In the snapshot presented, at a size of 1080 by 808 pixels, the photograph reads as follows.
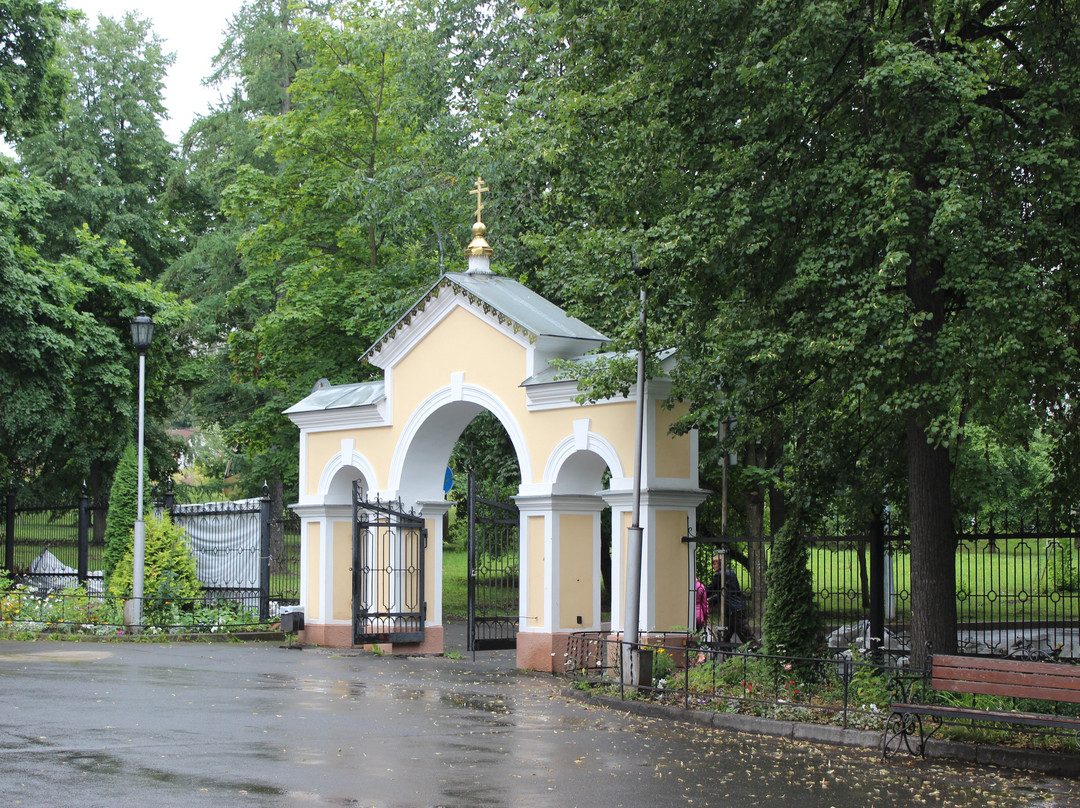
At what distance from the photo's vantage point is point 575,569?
18.2m

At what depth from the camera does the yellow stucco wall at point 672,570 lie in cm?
1636

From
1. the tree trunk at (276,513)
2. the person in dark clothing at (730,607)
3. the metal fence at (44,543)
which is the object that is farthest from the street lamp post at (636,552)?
the tree trunk at (276,513)

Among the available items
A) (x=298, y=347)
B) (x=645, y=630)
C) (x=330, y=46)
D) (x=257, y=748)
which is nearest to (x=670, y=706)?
(x=645, y=630)

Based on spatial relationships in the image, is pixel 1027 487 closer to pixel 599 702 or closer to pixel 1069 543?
pixel 1069 543

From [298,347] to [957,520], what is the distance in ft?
59.9

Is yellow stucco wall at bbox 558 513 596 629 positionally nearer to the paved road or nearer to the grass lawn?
the paved road

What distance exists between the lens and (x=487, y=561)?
66.2 feet

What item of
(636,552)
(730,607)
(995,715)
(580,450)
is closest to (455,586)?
(580,450)

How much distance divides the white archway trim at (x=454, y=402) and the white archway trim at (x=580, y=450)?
491 mm

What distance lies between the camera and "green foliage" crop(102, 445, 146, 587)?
2439 centimetres

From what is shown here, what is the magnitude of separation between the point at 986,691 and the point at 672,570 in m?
6.63

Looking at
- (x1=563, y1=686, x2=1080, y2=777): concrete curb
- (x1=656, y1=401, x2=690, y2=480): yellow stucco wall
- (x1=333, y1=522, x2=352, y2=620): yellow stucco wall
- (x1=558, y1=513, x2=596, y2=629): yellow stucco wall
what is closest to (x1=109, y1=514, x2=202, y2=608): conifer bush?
(x1=333, y1=522, x2=352, y2=620): yellow stucco wall

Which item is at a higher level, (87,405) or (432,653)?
(87,405)

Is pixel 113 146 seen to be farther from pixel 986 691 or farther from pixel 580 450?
pixel 986 691
